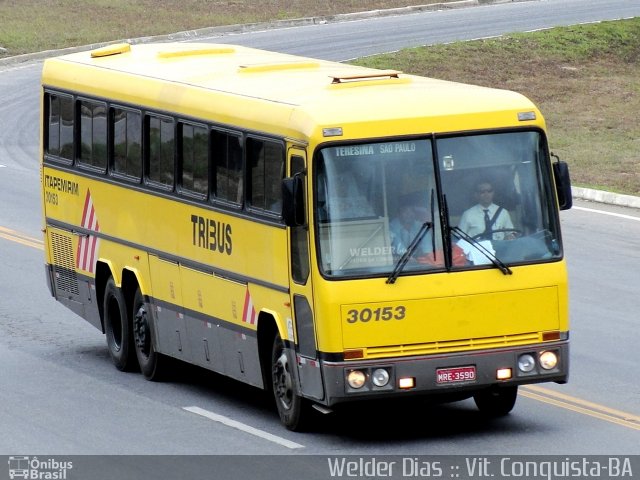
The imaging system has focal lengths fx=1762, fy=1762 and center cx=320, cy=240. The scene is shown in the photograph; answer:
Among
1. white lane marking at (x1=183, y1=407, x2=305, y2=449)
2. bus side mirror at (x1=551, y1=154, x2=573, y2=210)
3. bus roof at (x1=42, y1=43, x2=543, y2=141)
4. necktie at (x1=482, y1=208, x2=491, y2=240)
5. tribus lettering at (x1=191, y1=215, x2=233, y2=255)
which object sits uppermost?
bus roof at (x1=42, y1=43, x2=543, y2=141)

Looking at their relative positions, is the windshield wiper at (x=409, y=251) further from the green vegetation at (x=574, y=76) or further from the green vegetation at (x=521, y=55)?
the green vegetation at (x=574, y=76)

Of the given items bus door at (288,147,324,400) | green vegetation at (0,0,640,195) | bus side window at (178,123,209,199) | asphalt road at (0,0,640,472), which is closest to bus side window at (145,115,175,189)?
bus side window at (178,123,209,199)

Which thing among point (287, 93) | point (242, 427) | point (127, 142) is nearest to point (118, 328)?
point (127, 142)

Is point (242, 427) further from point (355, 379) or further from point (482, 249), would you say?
point (482, 249)

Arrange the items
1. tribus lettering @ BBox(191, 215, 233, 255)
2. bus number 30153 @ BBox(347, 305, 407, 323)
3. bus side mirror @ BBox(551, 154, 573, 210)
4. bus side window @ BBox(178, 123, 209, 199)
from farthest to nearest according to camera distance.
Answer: bus side window @ BBox(178, 123, 209, 199), tribus lettering @ BBox(191, 215, 233, 255), bus side mirror @ BBox(551, 154, 573, 210), bus number 30153 @ BBox(347, 305, 407, 323)

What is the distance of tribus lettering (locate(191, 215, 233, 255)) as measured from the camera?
13602 millimetres

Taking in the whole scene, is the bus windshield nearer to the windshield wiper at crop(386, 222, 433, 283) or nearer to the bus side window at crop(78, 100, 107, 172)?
the windshield wiper at crop(386, 222, 433, 283)

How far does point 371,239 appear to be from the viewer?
39.6ft

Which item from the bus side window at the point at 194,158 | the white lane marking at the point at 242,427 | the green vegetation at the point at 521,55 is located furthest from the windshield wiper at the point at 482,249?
the green vegetation at the point at 521,55

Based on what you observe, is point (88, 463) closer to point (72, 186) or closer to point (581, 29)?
point (72, 186)

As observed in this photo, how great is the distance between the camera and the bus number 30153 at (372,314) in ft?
39.1

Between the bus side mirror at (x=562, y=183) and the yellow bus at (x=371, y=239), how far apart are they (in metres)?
0.01

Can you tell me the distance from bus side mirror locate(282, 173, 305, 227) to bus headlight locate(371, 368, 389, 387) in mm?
1144

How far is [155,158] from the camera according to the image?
1502cm
